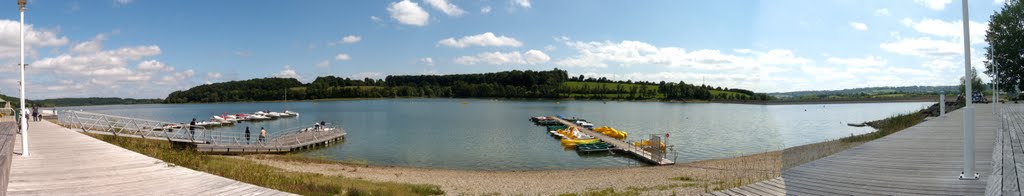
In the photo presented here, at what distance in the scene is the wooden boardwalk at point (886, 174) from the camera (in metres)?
9.61

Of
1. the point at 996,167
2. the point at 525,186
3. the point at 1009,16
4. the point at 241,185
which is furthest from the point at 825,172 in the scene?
the point at 1009,16

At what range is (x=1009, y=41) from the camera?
4456cm

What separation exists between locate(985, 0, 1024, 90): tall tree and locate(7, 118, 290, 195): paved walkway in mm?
55304

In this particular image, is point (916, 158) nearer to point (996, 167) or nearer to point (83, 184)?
point (996, 167)

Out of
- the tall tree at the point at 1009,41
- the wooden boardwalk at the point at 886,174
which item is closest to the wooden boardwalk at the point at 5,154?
the wooden boardwalk at the point at 886,174

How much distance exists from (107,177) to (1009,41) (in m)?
60.7

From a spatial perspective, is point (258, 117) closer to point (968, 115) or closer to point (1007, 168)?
point (968, 115)

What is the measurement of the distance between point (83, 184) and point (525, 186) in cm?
1271

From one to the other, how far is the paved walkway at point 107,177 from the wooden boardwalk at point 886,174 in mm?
10183

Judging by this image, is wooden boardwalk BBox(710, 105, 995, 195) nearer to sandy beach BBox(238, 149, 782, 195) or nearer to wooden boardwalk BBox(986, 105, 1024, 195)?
wooden boardwalk BBox(986, 105, 1024, 195)

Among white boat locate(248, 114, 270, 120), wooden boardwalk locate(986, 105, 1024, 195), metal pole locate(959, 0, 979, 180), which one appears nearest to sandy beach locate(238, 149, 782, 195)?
wooden boardwalk locate(986, 105, 1024, 195)

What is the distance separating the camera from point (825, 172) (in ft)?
38.4

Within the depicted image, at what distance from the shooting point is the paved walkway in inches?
374

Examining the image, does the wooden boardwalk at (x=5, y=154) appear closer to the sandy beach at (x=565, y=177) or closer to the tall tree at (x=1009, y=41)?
the sandy beach at (x=565, y=177)
